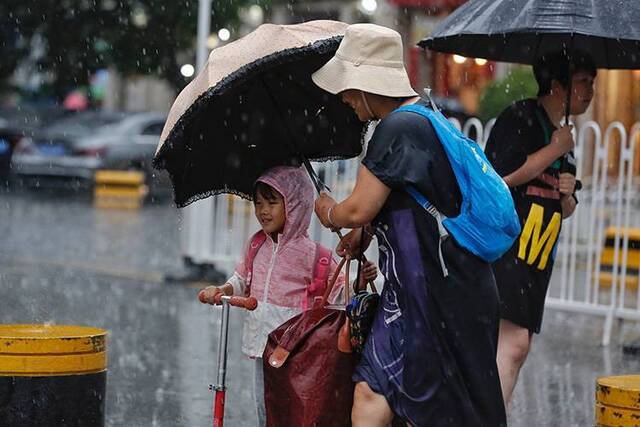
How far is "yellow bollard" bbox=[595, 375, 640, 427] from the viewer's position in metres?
5.30

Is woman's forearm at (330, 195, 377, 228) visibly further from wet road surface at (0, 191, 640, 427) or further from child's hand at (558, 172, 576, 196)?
wet road surface at (0, 191, 640, 427)

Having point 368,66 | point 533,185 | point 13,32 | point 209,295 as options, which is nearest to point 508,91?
point 13,32

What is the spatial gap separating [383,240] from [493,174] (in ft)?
1.37

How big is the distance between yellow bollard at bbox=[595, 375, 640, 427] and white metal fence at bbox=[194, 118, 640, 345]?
14.0 ft

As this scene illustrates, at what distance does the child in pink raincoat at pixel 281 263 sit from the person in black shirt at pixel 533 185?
3.55 ft

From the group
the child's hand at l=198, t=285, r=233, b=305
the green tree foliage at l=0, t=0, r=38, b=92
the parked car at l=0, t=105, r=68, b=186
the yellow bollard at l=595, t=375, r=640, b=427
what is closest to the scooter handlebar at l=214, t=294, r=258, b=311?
the child's hand at l=198, t=285, r=233, b=305

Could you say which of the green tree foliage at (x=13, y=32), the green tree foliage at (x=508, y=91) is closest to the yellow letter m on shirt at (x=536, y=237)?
the green tree foliage at (x=508, y=91)

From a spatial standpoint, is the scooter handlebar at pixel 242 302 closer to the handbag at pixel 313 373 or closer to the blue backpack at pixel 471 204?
the handbag at pixel 313 373

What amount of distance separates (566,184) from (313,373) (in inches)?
79.1

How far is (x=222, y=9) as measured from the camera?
1059 inches

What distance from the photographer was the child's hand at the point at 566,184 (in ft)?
21.3

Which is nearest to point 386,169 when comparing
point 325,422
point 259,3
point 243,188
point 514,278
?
point 325,422

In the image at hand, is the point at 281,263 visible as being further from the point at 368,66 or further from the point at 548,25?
the point at 548,25

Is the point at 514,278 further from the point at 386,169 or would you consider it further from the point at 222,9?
the point at 222,9
